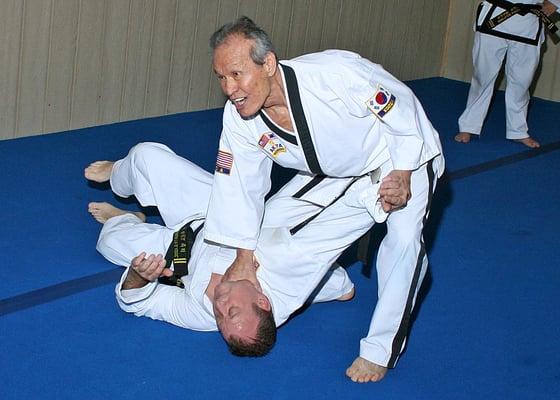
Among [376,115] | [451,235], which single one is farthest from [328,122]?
[451,235]

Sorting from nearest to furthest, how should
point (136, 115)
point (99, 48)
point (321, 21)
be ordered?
1. point (99, 48)
2. point (136, 115)
3. point (321, 21)

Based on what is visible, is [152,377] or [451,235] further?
[451,235]

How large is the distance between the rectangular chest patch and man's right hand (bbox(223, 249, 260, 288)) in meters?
0.35

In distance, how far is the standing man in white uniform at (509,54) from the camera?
19.6 ft

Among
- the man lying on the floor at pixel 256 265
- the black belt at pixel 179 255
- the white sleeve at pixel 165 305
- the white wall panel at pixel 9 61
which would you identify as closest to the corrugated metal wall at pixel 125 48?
the white wall panel at pixel 9 61

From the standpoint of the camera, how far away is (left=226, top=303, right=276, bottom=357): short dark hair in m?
3.12

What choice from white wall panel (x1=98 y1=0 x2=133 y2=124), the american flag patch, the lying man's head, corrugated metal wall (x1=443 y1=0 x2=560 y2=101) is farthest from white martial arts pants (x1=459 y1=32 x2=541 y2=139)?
the lying man's head

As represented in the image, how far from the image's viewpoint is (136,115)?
19.4ft

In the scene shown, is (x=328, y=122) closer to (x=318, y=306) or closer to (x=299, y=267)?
(x=299, y=267)

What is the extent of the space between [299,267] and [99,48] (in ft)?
8.48

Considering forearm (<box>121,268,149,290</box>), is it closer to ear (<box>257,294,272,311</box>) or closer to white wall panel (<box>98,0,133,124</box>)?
ear (<box>257,294,272,311</box>)

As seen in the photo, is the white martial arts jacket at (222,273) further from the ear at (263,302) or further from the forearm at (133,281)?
the ear at (263,302)

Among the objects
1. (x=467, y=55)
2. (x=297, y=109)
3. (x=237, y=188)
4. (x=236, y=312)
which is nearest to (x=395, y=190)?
(x=297, y=109)

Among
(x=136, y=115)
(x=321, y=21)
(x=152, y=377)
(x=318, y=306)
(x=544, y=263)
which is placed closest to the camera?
(x=152, y=377)
